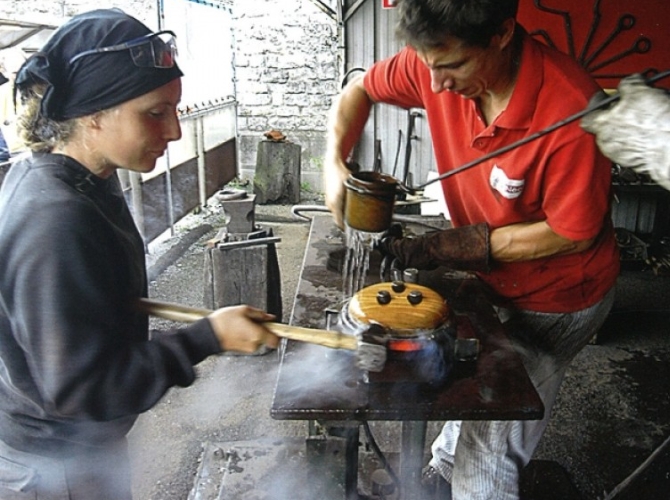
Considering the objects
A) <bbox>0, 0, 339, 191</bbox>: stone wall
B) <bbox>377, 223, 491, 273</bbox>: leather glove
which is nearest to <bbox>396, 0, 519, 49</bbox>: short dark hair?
<bbox>377, 223, 491, 273</bbox>: leather glove

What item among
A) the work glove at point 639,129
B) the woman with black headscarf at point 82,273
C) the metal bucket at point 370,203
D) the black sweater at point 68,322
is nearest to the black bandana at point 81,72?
the woman with black headscarf at point 82,273

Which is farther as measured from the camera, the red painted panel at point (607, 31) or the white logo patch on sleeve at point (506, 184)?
the red painted panel at point (607, 31)

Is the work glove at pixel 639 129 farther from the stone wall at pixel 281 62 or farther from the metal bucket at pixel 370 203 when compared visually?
the stone wall at pixel 281 62

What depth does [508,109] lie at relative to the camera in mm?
1979

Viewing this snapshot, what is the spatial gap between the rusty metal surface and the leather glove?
233 millimetres

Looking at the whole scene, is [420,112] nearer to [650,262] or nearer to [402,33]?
[650,262]

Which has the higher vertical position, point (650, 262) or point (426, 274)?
point (426, 274)

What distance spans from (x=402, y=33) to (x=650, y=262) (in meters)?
4.76

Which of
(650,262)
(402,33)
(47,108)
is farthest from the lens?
(650,262)

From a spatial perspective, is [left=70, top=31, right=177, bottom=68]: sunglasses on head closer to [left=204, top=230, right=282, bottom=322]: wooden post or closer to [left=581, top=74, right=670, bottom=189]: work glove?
[left=581, top=74, right=670, bottom=189]: work glove

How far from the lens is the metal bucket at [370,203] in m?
1.98

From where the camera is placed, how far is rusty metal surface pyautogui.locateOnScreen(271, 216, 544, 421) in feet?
5.08

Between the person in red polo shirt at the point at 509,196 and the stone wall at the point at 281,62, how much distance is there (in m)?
6.05

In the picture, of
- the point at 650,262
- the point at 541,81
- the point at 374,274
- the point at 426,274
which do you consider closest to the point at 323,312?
the point at 374,274
